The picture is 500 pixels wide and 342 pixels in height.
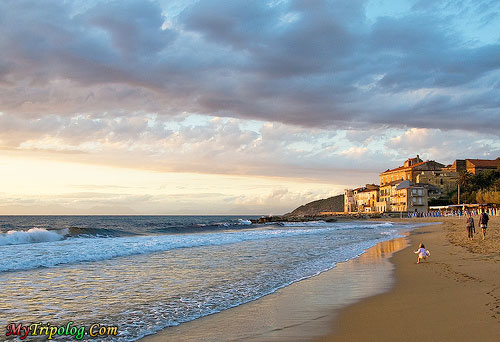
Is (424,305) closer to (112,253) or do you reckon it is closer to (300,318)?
(300,318)

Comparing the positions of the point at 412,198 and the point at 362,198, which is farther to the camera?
the point at 362,198

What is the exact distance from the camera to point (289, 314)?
782 centimetres

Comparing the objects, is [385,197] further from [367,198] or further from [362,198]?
[362,198]

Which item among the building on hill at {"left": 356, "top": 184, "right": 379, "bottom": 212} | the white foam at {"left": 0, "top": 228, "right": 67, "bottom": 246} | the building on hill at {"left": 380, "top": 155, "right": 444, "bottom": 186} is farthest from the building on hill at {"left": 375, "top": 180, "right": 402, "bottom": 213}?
the white foam at {"left": 0, "top": 228, "right": 67, "bottom": 246}

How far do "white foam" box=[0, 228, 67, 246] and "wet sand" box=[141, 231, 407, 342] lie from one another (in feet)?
80.4

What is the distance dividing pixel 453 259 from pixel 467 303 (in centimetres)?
846

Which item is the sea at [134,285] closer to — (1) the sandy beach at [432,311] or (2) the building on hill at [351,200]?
(1) the sandy beach at [432,311]

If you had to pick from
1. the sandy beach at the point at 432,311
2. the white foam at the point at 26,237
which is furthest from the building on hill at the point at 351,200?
the sandy beach at the point at 432,311

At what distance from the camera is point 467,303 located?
26.2 ft

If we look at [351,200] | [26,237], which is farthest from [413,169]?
[26,237]

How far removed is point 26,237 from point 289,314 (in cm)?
2941

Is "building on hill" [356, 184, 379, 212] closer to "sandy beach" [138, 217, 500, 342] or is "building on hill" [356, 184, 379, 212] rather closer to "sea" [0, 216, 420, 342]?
"sea" [0, 216, 420, 342]

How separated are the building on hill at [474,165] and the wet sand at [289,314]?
4481 inches

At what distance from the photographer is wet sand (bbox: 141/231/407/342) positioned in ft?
21.2
